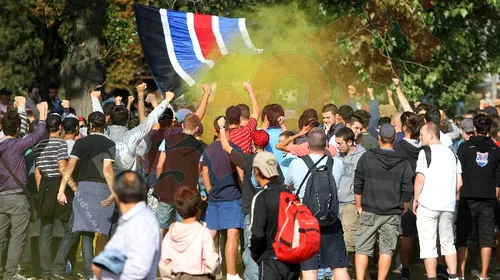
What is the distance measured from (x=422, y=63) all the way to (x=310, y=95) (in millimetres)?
3666

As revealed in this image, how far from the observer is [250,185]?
12.1 meters

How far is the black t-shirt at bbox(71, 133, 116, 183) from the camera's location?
12039mm

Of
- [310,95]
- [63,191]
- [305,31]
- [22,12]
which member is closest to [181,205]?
[63,191]

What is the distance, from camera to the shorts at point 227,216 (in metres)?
12.7

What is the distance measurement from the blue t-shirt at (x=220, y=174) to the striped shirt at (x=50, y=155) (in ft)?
5.51

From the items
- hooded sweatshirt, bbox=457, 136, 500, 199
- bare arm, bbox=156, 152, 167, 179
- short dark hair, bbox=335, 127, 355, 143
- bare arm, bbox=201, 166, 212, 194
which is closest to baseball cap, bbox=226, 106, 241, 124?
bare arm, bbox=201, 166, 212, 194

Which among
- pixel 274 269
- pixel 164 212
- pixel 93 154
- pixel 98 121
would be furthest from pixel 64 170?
pixel 274 269

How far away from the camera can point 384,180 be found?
1179cm

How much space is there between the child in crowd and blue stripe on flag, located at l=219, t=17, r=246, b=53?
7.17 meters

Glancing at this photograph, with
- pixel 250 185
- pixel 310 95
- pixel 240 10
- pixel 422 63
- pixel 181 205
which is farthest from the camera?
pixel 422 63

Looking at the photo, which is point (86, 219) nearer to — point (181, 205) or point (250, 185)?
point (250, 185)

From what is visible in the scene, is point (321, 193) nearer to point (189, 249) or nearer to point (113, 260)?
point (189, 249)

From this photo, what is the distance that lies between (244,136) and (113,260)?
556 cm

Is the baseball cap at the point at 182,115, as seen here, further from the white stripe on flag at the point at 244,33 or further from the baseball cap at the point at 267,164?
the baseball cap at the point at 267,164
